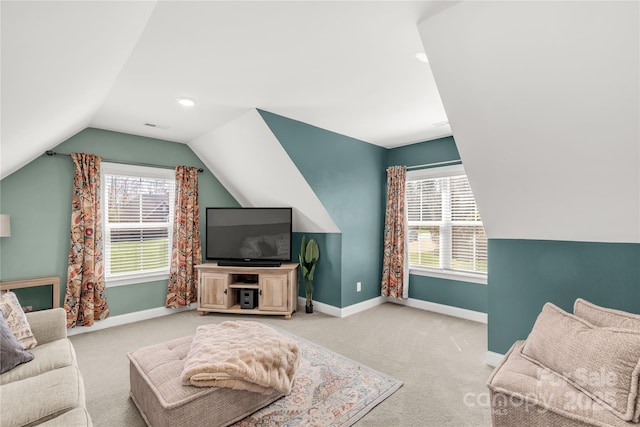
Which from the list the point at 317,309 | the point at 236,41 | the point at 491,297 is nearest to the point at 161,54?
the point at 236,41

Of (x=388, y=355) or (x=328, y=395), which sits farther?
(x=388, y=355)

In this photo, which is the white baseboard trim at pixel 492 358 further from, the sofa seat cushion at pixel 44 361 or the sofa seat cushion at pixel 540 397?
the sofa seat cushion at pixel 44 361

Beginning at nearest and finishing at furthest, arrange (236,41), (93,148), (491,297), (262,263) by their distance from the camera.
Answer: (236,41), (491,297), (93,148), (262,263)

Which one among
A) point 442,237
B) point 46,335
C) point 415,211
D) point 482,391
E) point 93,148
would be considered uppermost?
point 93,148

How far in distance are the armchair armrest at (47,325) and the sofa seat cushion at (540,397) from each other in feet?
9.60

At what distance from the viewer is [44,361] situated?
76.2 inches

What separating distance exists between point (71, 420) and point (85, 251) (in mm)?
2723

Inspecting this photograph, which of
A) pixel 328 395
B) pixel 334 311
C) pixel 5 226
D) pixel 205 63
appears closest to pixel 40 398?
pixel 328 395

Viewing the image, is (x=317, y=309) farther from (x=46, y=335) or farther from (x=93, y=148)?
(x=93, y=148)

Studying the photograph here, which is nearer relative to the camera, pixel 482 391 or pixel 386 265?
pixel 482 391

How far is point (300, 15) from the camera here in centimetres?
171

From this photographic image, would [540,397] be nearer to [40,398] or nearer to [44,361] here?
[40,398]

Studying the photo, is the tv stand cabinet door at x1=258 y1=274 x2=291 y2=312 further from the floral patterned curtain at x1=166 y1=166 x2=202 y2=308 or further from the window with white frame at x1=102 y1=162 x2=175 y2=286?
the window with white frame at x1=102 y1=162 x2=175 y2=286

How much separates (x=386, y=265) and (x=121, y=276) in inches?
141
